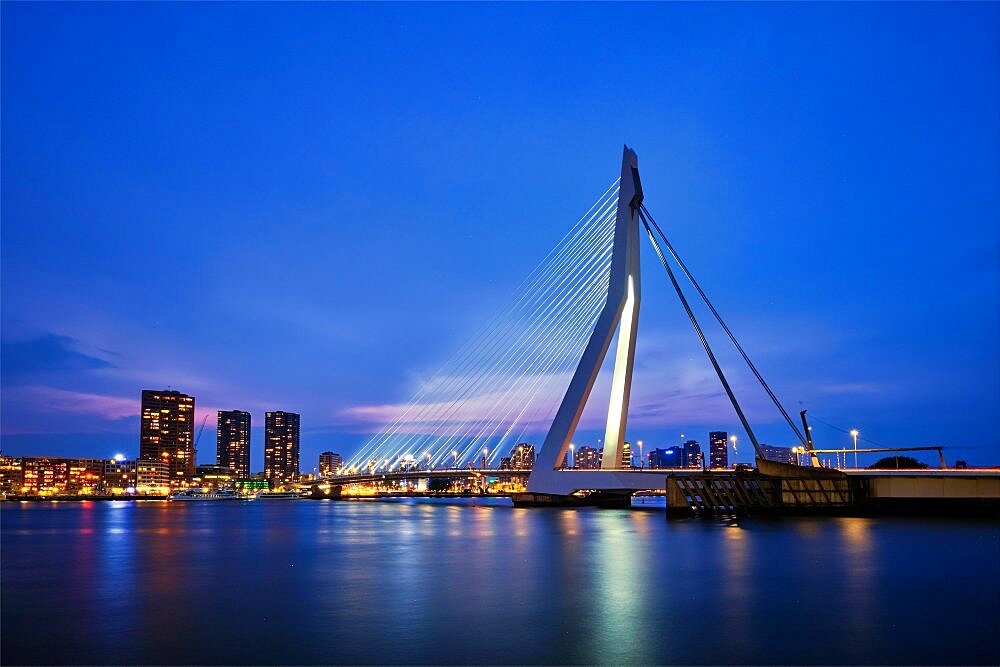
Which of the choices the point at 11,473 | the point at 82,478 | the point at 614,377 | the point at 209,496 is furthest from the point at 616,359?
the point at 82,478

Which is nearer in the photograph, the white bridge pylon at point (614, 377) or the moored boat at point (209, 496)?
the white bridge pylon at point (614, 377)

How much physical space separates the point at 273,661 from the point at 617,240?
3938 cm

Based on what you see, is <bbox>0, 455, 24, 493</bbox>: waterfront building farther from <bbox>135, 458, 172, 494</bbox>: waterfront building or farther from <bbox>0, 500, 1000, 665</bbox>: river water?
<bbox>0, 500, 1000, 665</bbox>: river water

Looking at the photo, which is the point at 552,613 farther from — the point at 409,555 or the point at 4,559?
the point at 4,559

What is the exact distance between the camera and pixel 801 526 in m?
36.2

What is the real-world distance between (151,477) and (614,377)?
491ft

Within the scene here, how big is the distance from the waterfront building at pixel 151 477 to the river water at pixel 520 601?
146 metres

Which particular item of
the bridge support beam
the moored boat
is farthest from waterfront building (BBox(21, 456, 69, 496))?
the bridge support beam

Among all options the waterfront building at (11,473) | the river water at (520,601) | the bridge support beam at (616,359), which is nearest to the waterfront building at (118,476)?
the waterfront building at (11,473)

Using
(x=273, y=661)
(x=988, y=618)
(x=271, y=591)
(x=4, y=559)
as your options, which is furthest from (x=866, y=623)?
(x=4, y=559)

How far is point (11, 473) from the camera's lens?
166 meters

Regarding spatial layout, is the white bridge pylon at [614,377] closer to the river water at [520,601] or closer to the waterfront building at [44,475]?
the river water at [520,601]

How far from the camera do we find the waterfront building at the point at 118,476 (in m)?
177

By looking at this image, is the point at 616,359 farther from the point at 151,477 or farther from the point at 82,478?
the point at 82,478
